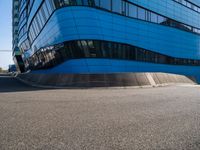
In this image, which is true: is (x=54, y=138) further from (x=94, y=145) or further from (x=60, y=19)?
(x=60, y=19)

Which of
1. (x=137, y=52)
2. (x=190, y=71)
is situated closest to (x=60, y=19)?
(x=137, y=52)

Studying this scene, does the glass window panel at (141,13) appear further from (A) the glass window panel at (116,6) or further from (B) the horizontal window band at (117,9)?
(A) the glass window panel at (116,6)

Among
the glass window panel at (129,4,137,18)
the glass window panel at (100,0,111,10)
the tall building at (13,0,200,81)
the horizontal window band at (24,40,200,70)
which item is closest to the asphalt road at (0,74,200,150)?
the tall building at (13,0,200,81)

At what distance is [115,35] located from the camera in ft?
109

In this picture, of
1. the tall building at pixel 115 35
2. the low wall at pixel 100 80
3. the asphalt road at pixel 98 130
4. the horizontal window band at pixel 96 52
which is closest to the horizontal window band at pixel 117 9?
the tall building at pixel 115 35

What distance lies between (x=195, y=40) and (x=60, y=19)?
33.6m

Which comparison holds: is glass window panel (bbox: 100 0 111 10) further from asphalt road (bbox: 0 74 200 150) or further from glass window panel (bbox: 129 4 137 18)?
asphalt road (bbox: 0 74 200 150)

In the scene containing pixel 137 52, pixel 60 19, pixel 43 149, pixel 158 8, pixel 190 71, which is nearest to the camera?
pixel 43 149

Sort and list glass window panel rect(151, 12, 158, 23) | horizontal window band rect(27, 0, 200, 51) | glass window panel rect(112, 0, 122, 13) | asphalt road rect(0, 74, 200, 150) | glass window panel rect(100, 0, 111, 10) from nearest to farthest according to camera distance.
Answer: asphalt road rect(0, 74, 200, 150) → horizontal window band rect(27, 0, 200, 51) → glass window panel rect(100, 0, 111, 10) → glass window panel rect(112, 0, 122, 13) → glass window panel rect(151, 12, 158, 23)

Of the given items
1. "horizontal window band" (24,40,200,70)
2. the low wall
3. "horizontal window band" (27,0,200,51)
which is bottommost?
the low wall

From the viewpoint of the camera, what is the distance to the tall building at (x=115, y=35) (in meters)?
30.2

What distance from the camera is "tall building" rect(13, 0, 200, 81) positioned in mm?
30156

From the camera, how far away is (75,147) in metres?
4.36

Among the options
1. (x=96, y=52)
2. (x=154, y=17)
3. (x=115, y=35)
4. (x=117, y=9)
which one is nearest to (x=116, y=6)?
(x=117, y=9)
